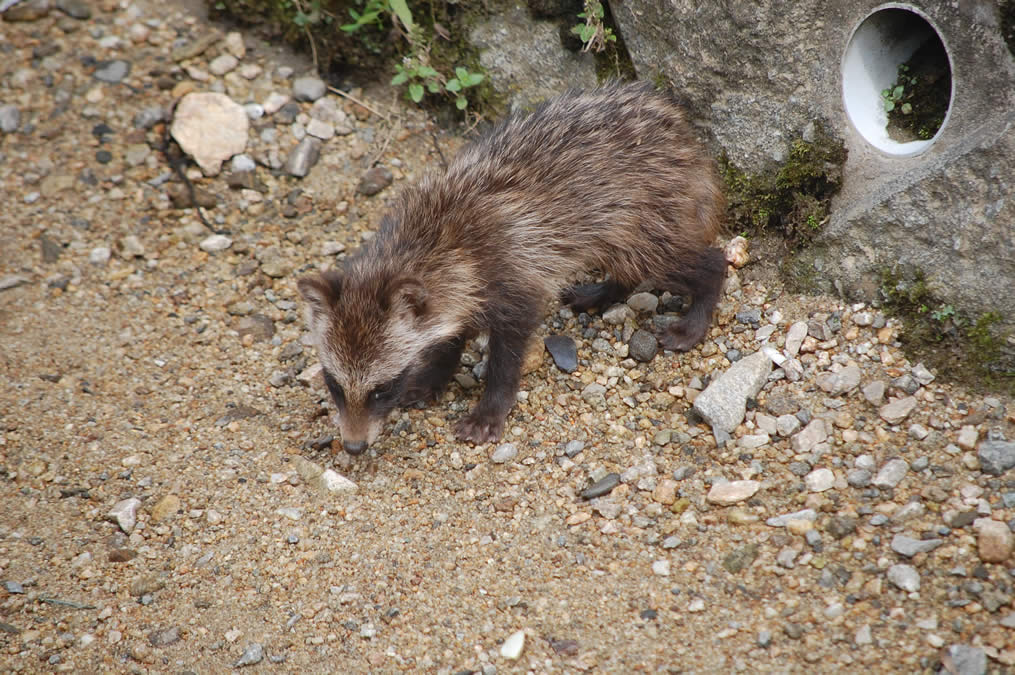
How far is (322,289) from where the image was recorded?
501cm

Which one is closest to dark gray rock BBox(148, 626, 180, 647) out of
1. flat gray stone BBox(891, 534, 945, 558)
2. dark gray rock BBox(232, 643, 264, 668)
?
dark gray rock BBox(232, 643, 264, 668)

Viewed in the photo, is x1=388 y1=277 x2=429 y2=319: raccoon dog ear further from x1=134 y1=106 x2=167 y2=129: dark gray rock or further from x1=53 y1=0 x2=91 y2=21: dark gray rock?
x1=53 y1=0 x2=91 y2=21: dark gray rock

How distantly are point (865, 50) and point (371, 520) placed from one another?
3986mm

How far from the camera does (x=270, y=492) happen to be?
5.09 meters

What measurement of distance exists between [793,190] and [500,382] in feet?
7.42

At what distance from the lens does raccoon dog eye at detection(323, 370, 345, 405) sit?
200 inches

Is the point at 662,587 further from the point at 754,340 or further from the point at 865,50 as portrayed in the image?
the point at 865,50

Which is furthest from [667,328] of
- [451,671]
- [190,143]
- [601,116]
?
[190,143]

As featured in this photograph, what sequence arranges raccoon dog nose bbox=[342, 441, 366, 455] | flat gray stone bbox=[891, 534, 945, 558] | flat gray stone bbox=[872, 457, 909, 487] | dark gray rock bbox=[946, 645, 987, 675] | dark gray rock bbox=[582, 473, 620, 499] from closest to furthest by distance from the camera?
dark gray rock bbox=[946, 645, 987, 675], flat gray stone bbox=[891, 534, 945, 558], flat gray stone bbox=[872, 457, 909, 487], dark gray rock bbox=[582, 473, 620, 499], raccoon dog nose bbox=[342, 441, 366, 455]

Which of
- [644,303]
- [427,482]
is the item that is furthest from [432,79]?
[427,482]

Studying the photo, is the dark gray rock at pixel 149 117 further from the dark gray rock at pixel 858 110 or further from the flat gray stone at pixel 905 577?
the flat gray stone at pixel 905 577

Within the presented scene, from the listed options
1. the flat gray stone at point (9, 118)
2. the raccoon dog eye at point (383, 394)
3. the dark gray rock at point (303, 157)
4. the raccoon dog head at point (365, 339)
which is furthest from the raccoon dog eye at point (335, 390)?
the flat gray stone at point (9, 118)

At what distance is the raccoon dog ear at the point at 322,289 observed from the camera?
4996 mm

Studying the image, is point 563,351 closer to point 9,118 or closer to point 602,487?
point 602,487
